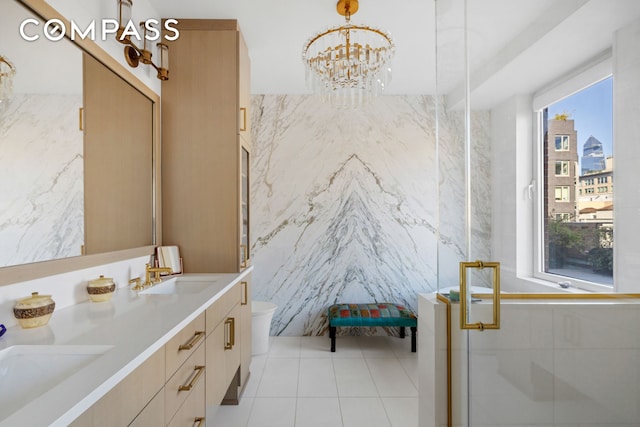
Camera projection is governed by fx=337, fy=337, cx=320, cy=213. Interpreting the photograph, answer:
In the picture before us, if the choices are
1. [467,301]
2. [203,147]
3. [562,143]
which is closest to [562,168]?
[562,143]

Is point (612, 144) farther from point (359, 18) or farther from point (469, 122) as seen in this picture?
point (359, 18)

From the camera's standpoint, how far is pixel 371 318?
3.17 m

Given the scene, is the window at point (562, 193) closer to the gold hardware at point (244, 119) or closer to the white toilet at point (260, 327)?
the gold hardware at point (244, 119)

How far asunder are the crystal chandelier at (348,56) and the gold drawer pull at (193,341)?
1812 mm

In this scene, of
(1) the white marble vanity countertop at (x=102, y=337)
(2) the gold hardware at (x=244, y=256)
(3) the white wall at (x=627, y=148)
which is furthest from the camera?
(2) the gold hardware at (x=244, y=256)

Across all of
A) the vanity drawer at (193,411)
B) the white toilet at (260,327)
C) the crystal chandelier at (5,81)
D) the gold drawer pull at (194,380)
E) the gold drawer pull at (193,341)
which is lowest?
the white toilet at (260,327)

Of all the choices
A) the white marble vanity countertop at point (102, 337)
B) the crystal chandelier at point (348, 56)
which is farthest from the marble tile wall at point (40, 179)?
the crystal chandelier at point (348, 56)

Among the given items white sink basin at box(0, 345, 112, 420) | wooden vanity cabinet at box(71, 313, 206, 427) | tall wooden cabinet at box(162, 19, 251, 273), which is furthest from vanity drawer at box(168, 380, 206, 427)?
tall wooden cabinet at box(162, 19, 251, 273)

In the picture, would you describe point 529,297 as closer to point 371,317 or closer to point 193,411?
point 193,411

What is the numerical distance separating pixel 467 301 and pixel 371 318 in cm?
182

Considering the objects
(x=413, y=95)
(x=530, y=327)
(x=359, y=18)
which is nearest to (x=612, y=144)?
(x=530, y=327)

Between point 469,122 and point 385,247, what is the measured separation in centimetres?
233

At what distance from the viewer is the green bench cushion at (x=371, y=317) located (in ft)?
10.3

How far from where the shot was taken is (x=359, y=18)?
2371mm
